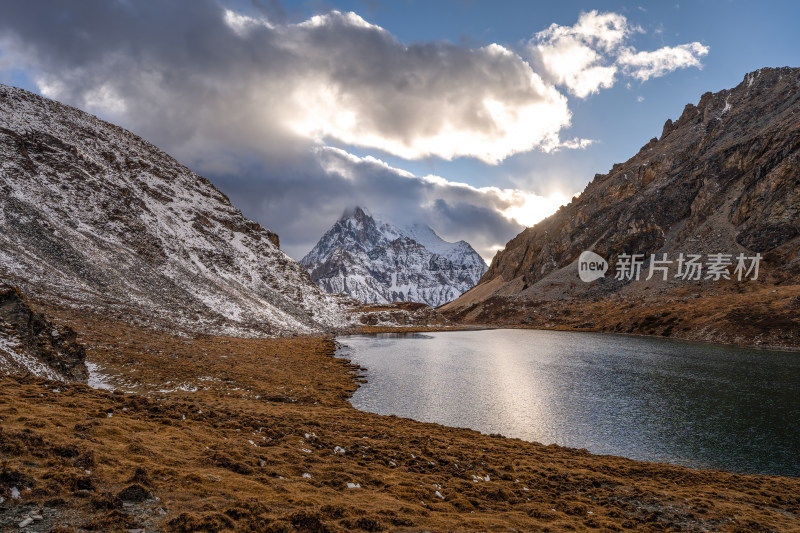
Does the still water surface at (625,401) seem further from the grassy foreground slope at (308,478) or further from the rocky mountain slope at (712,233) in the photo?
the rocky mountain slope at (712,233)

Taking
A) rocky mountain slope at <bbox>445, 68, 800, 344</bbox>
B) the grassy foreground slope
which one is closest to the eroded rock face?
the grassy foreground slope

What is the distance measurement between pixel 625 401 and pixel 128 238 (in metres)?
98.4

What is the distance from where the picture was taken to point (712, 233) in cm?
14938

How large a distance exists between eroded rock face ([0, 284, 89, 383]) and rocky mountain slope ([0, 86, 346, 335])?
29504 mm

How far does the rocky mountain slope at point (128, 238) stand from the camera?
6481 cm

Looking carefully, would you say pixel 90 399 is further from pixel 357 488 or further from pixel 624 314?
pixel 624 314

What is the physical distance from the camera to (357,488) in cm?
1404

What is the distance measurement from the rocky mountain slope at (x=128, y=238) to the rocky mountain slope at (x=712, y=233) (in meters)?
99.2

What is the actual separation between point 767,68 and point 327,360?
262751 mm

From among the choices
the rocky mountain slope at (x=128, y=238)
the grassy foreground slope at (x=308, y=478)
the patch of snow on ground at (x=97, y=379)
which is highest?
the rocky mountain slope at (x=128, y=238)

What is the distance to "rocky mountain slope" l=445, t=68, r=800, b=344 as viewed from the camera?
115 m

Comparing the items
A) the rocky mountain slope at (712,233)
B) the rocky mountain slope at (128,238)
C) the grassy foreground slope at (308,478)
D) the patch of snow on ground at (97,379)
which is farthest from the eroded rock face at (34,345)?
the rocky mountain slope at (712,233)

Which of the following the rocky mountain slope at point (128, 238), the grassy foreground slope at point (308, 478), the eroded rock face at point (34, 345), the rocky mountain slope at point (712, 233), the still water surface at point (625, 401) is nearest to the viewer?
the grassy foreground slope at point (308, 478)

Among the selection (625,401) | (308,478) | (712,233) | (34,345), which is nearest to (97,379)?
(34,345)
